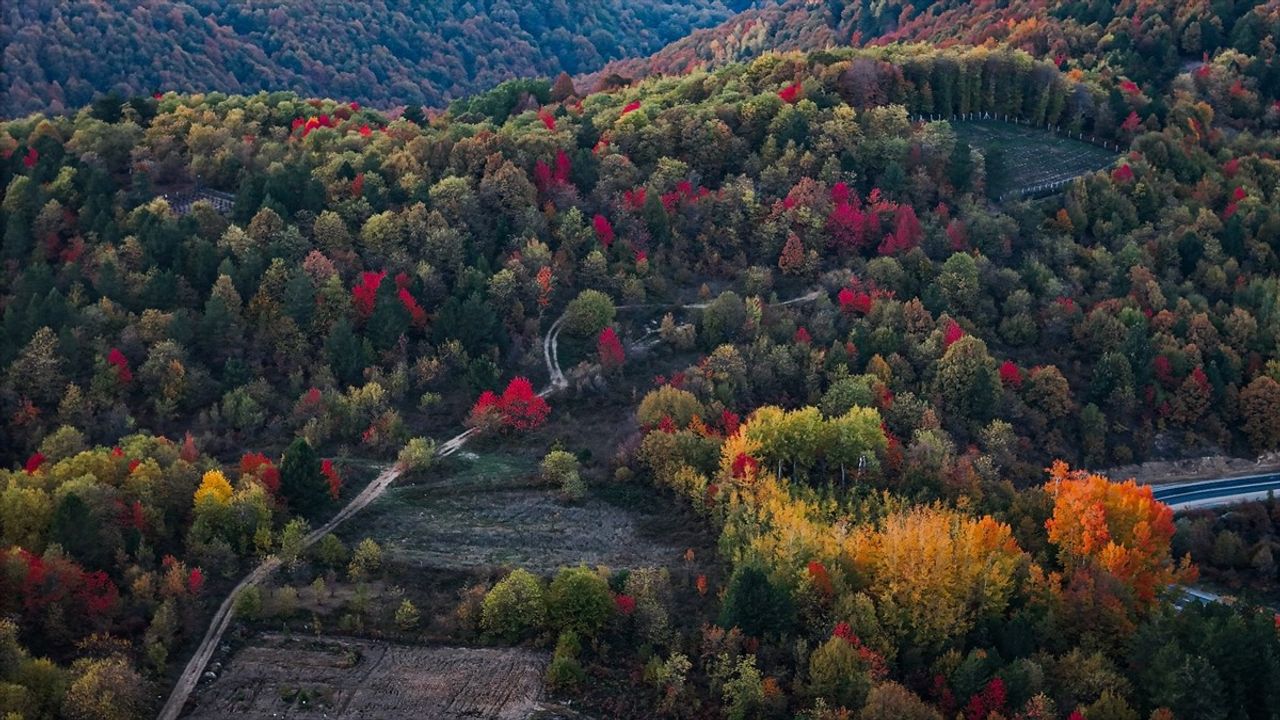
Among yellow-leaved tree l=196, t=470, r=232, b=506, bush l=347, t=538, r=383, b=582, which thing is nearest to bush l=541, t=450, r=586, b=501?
bush l=347, t=538, r=383, b=582

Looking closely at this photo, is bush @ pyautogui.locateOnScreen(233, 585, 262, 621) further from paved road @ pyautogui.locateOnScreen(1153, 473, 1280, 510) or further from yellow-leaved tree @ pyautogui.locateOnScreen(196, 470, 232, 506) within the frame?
paved road @ pyautogui.locateOnScreen(1153, 473, 1280, 510)

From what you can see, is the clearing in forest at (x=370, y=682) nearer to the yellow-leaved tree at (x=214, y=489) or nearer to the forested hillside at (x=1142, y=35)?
the yellow-leaved tree at (x=214, y=489)

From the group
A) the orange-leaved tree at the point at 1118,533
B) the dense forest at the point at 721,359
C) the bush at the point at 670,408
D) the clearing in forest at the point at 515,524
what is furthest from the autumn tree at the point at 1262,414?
the clearing in forest at the point at 515,524

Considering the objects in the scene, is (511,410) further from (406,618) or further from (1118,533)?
(1118,533)

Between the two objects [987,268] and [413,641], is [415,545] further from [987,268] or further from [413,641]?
[987,268]

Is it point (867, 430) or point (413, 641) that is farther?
point (867, 430)

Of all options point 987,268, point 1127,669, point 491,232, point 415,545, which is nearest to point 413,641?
point 415,545
